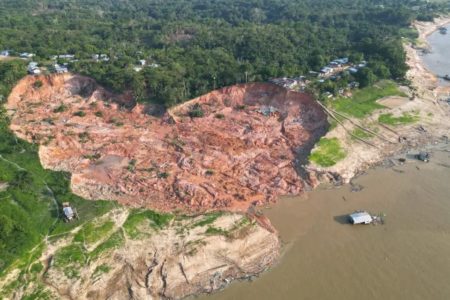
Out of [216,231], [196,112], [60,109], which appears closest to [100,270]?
[216,231]

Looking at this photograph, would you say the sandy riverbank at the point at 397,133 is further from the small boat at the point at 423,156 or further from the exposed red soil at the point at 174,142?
the exposed red soil at the point at 174,142

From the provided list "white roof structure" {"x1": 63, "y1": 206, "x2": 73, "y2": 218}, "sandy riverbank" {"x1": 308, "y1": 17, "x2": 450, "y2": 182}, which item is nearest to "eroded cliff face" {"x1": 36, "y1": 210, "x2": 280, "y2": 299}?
"white roof structure" {"x1": 63, "y1": 206, "x2": 73, "y2": 218}

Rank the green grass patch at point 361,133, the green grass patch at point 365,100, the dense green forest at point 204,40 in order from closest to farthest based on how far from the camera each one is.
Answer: the green grass patch at point 361,133
the green grass patch at point 365,100
the dense green forest at point 204,40

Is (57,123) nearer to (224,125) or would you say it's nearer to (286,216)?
(224,125)

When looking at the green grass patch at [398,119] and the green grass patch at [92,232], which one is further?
the green grass patch at [398,119]

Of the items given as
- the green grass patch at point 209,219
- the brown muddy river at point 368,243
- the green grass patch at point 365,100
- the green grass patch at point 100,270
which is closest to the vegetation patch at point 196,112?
the green grass patch at point 365,100

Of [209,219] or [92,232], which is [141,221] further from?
[209,219]

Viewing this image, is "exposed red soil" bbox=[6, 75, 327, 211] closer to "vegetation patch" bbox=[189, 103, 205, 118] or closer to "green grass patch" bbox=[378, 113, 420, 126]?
"vegetation patch" bbox=[189, 103, 205, 118]
